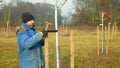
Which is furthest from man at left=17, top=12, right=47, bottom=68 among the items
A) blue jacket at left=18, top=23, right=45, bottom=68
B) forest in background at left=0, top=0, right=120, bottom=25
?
forest in background at left=0, top=0, right=120, bottom=25

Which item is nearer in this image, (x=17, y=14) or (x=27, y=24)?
(x=27, y=24)

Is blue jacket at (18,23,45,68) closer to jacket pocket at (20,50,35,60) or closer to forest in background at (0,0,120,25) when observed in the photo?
jacket pocket at (20,50,35,60)

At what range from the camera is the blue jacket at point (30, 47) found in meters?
4.84

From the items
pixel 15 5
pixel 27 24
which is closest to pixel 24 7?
pixel 15 5

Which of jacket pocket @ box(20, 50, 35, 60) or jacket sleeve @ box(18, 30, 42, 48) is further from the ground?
jacket sleeve @ box(18, 30, 42, 48)

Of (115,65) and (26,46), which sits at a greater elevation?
(26,46)

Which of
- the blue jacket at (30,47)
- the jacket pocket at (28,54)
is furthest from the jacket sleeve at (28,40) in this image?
the jacket pocket at (28,54)

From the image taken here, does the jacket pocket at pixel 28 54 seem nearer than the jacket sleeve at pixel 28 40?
No

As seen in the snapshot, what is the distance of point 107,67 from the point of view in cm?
1193

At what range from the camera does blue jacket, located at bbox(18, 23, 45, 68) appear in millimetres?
4836

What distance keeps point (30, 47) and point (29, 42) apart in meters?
0.14

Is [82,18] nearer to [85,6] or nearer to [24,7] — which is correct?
[85,6]

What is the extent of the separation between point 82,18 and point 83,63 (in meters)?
52.4

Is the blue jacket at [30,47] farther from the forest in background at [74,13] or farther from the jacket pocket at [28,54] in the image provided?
the forest in background at [74,13]
